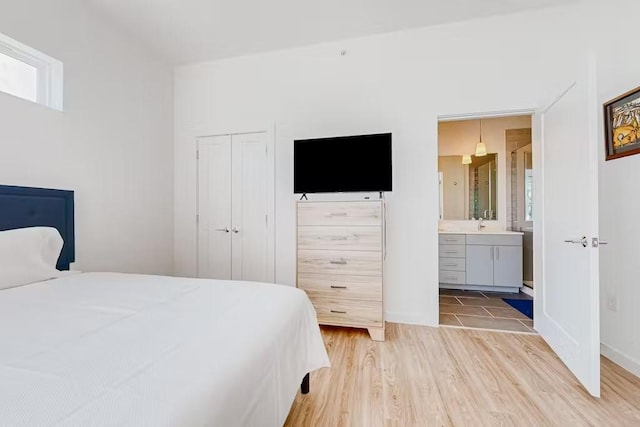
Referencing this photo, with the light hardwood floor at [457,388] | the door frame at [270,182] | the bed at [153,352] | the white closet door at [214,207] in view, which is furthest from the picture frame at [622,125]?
the white closet door at [214,207]

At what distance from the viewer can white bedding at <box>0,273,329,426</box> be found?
1.90 ft

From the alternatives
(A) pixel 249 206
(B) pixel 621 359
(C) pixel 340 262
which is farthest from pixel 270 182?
(B) pixel 621 359

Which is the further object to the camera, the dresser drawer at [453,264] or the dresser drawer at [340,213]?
the dresser drawer at [453,264]

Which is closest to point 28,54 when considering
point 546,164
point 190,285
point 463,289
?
point 190,285

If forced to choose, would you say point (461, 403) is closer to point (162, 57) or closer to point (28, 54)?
point (28, 54)

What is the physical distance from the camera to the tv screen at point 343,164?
253 centimetres

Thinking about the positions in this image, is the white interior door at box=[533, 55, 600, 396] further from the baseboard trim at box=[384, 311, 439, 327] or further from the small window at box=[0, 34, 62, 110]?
the small window at box=[0, 34, 62, 110]

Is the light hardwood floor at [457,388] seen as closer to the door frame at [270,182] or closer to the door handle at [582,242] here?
the door handle at [582,242]

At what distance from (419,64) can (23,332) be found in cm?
320

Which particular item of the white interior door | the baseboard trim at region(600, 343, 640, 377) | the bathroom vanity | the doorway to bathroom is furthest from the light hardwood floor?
the bathroom vanity

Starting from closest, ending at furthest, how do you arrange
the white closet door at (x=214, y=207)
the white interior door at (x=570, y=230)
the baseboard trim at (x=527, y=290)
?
the white interior door at (x=570, y=230)
the white closet door at (x=214, y=207)
the baseboard trim at (x=527, y=290)

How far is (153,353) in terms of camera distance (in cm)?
79

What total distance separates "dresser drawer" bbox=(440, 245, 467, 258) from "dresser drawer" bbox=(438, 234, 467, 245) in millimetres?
54

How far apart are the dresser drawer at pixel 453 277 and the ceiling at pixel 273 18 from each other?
2.92 meters
